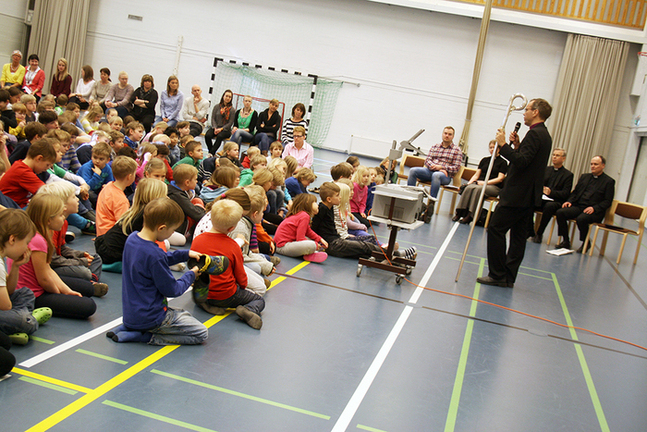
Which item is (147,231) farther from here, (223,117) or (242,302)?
(223,117)

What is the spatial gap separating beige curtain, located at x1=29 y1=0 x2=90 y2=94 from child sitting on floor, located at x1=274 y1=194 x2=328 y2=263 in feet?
43.2

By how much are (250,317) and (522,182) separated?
3.11 meters

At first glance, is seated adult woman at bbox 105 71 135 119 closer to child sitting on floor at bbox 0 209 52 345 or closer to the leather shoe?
the leather shoe

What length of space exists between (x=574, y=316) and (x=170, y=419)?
4.03m

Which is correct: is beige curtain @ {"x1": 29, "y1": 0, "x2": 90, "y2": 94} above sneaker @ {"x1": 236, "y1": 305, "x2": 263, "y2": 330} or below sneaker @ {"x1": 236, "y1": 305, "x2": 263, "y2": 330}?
above

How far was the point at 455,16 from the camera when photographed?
15117 mm

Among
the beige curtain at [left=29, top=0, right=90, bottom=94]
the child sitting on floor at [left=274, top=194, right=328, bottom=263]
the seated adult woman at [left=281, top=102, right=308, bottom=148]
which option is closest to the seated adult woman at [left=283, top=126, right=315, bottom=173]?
the seated adult woman at [left=281, top=102, right=308, bottom=148]

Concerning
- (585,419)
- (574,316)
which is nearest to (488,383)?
(585,419)

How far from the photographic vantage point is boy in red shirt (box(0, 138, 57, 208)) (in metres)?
4.21

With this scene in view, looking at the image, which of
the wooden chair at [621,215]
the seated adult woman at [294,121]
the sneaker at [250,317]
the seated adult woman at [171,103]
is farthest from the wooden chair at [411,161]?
the sneaker at [250,317]

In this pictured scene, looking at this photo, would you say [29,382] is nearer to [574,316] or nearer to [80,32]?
[574,316]

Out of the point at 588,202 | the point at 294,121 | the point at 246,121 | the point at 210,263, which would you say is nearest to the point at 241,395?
the point at 210,263

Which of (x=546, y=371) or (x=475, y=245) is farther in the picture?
(x=475, y=245)

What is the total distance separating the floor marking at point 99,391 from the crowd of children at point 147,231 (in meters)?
0.14
